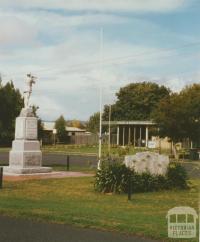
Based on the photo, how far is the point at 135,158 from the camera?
1888cm

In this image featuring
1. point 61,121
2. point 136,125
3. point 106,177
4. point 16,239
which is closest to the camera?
point 16,239

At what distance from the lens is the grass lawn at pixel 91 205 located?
11.6 metres

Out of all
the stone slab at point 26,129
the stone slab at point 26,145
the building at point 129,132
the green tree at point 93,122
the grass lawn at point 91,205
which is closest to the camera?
the grass lawn at point 91,205

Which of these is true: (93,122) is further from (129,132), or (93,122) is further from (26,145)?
(26,145)

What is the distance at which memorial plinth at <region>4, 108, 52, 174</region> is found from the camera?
2595 centimetres

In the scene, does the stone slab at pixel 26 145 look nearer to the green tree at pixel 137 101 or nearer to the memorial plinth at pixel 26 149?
the memorial plinth at pixel 26 149

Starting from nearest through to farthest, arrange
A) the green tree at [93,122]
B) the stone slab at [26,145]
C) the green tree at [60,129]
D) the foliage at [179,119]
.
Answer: the stone slab at [26,145] < the foliage at [179,119] < the green tree at [60,129] < the green tree at [93,122]

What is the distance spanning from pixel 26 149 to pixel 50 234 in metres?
16.1

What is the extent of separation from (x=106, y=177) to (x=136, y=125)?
5946cm

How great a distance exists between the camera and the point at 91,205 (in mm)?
14758

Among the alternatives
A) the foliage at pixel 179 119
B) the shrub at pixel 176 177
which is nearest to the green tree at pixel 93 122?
the foliage at pixel 179 119

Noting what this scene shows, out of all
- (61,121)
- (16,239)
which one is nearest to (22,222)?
(16,239)

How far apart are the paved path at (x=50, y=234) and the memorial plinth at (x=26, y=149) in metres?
14.2

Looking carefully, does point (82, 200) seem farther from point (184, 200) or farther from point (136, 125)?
point (136, 125)
